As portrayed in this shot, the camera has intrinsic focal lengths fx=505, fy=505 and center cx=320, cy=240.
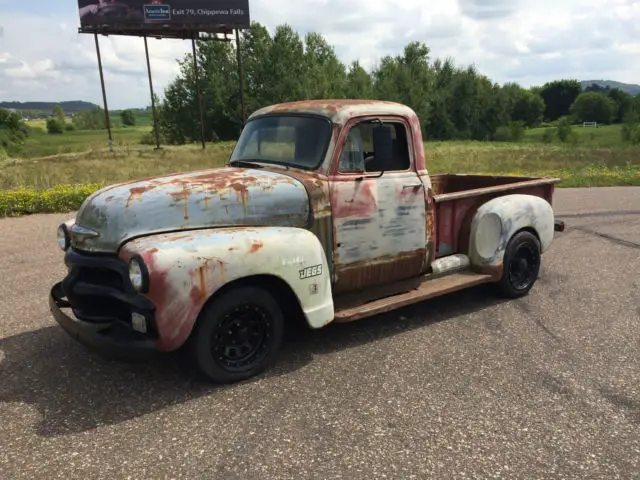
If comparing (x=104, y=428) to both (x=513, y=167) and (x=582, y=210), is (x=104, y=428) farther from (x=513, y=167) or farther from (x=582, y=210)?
(x=513, y=167)

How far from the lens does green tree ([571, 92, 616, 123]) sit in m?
104

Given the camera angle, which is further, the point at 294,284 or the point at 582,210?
the point at 582,210

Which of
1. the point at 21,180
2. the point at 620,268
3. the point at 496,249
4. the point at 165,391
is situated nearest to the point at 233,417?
the point at 165,391

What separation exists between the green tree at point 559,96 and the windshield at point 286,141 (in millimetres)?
133905

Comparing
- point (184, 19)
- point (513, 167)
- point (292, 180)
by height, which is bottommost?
point (513, 167)

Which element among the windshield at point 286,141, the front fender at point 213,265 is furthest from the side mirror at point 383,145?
the front fender at point 213,265

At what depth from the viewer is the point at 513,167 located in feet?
79.2

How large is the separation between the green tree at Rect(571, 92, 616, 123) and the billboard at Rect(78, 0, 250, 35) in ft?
308

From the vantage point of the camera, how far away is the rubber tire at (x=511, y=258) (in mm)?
5402

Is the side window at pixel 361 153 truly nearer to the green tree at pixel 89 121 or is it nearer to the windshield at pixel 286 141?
the windshield at pixel 286 141

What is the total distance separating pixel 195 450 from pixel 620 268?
610 cm

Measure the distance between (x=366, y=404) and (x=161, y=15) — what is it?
34.5 metres

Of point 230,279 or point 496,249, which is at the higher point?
point 230,279

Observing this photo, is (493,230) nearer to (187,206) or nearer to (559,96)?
(187,206)
